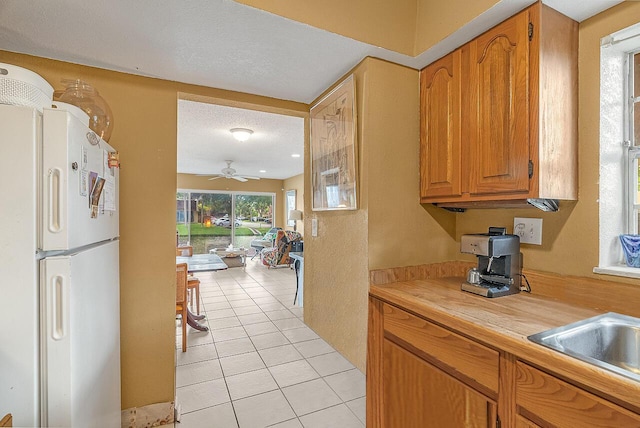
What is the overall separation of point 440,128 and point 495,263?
805 mm

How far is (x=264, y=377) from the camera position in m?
2.13

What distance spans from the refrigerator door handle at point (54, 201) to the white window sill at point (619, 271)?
6.69 ft

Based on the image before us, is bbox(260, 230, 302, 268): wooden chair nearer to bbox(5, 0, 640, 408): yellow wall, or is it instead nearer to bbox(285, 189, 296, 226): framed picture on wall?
bbox(285, 189, 296, 226): framed picture on wall

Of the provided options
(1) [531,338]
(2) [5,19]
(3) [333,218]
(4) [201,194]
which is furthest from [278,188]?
(1) [531,338]

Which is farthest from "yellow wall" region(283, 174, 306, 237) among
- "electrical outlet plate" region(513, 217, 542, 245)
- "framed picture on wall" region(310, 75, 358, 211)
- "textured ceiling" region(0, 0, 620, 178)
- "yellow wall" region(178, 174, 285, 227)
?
"electrical outlet plate" region(513, 217, 542, 245)

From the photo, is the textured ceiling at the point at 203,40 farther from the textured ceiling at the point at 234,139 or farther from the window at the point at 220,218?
the window at the point at 220,218

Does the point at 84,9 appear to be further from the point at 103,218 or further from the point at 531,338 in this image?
the point at 531,338

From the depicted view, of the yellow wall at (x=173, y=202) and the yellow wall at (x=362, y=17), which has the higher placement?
the yellow wall at (x=362, y=17)

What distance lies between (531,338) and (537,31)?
4.00ft

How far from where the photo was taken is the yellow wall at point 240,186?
8.05 metres

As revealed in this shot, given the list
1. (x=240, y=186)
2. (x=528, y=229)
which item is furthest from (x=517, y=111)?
(x=240, y=186)

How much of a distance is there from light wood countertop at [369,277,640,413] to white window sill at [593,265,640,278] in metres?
0.16

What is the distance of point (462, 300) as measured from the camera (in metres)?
1.32

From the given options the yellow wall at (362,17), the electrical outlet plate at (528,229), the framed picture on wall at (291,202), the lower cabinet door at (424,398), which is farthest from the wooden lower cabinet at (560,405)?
the framed picture on wall at (291,202)
